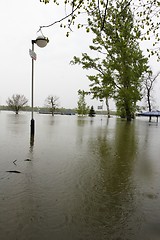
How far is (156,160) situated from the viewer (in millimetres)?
5320

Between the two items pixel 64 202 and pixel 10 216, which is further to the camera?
pixel 64 202

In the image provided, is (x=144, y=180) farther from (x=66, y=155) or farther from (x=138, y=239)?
(x=66, y=155)

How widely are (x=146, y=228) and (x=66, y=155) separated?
3.66 metres

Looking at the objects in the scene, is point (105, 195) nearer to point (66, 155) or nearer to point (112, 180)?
point (112, 180)

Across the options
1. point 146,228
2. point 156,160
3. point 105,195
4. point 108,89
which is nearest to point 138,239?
point 146,228

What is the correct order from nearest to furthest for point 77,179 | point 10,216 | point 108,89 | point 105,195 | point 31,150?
point 10,216 → point 105,195 → point 77,179 → point 31,150 → point 108,89

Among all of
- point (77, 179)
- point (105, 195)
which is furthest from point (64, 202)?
point (77, 179)

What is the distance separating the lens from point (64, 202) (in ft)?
8.82

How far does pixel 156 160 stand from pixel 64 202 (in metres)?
3.43

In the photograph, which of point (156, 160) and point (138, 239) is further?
point (156, 160)

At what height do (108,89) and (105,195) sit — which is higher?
(108,89)

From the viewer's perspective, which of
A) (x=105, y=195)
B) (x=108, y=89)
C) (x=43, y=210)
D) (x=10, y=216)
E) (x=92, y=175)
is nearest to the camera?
(x=10, y=216)

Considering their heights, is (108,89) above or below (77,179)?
above

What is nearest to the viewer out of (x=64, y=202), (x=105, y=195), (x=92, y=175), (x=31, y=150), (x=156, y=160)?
(x=64, y=202)
